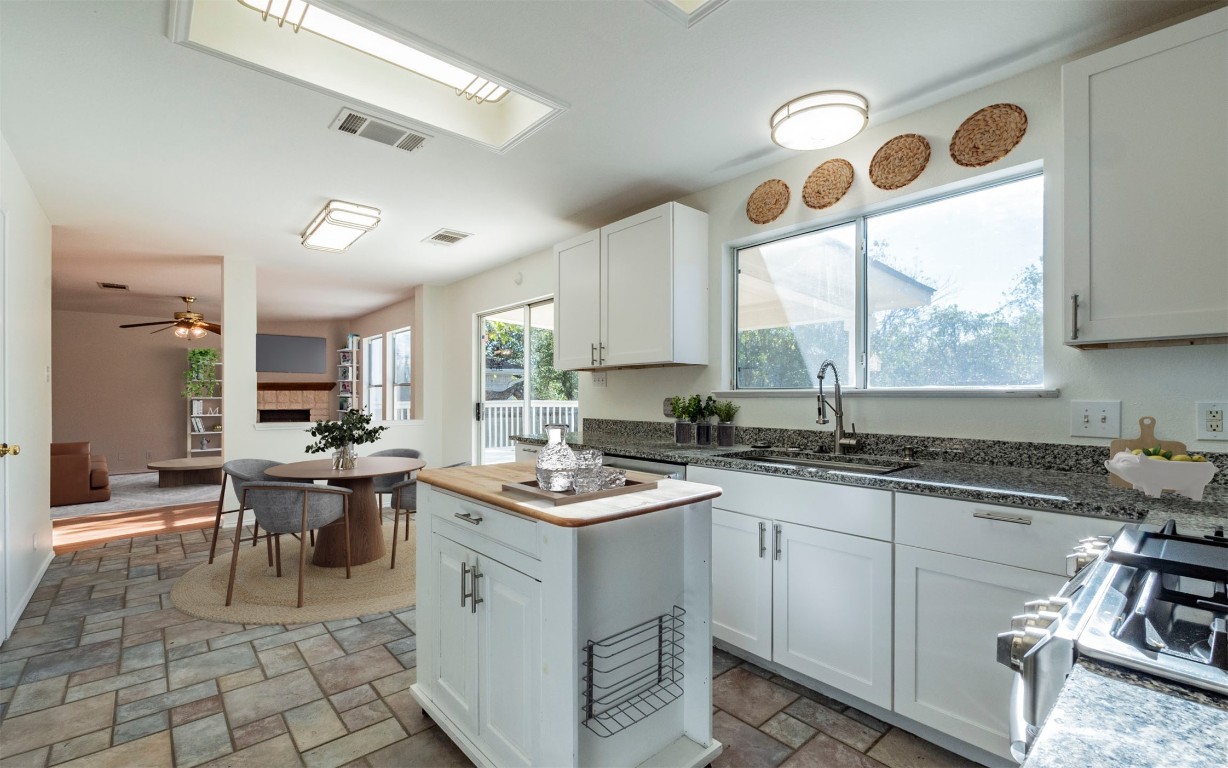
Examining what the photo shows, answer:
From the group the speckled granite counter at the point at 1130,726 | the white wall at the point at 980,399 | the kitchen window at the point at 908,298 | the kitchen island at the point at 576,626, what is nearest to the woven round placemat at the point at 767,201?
the white wall at the point at 980,399

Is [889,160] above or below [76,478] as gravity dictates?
above

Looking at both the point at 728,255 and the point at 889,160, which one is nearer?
the point at 889,160

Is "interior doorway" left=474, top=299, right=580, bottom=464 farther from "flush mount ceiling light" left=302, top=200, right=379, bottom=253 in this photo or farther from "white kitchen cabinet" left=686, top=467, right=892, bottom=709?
"white kitchen cabinet" left=686, top=467, right=892, bottom=709

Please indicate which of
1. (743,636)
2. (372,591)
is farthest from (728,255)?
(372,591)

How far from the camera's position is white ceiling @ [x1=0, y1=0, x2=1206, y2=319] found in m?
1.88

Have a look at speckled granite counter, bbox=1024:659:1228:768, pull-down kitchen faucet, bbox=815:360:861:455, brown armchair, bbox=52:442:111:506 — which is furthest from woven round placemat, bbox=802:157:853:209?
brown armchair, bbox=52:442:111:506

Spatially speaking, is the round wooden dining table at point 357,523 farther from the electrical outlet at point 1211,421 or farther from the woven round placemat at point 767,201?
the electrical outlet at point 1211,421

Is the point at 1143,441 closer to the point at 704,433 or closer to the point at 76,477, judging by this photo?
the point at 704,433

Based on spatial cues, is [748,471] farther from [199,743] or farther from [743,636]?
[199,743]

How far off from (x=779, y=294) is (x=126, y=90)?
10.0 feet

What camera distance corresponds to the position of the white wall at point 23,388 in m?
2.69

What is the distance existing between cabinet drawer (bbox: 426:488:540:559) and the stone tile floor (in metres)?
0.77

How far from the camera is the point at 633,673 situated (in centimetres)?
160

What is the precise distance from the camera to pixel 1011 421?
2197mm
